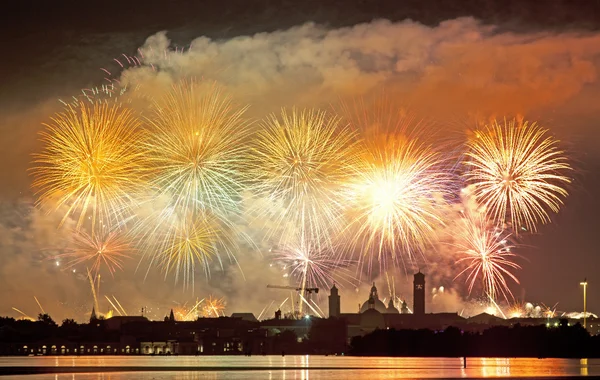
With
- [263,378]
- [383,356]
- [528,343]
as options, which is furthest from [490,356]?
[263,378]

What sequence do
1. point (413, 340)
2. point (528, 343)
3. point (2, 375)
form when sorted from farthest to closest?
1. point (413, 340)
2. point (528, 343)
3. point (2, 375)

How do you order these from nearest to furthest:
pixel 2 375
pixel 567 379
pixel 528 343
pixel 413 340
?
pixel 567 379 < pixel 2 375 < pixel 528 343 < pixel 413 340

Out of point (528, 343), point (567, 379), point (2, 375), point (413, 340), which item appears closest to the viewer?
point (567, 379)

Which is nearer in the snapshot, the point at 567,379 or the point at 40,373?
the point at 567,379

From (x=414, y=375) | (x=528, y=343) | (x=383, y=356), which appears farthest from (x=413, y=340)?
(x=414, y=375)

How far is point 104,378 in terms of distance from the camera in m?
92.8

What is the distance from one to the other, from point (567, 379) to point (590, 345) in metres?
82.7

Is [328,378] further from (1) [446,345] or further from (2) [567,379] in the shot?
(1) [446,345]

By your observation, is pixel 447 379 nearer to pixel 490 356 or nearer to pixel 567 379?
pixel 567 379

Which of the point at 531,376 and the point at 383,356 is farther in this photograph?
the point at 383,356

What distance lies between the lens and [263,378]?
93.6 metres

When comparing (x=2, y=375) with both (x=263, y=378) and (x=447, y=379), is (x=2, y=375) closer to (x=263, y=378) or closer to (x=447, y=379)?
(x=263, y=378)

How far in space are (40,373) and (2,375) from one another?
16.7 feet

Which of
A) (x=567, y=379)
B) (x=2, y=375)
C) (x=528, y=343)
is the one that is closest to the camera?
(x=567, y=379)
